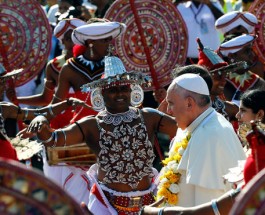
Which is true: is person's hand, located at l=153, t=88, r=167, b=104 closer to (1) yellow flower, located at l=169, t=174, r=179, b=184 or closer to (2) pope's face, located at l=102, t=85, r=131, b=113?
(2) pope's face, located at l=102, t=85, r=131, b=113

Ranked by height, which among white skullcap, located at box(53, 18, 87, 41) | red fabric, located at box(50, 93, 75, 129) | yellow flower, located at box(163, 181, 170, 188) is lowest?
red fabric, located at box(50, 93, 75, 129)

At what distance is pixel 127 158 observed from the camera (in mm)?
7207

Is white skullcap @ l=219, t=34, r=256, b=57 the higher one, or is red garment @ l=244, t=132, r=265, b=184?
red garment @ l=244, t=132, r=265, b=184

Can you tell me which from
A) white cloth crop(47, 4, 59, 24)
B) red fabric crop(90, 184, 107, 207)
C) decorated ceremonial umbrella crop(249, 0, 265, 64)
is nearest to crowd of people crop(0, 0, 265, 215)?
red fabric crop(90, 184, 107, 207)

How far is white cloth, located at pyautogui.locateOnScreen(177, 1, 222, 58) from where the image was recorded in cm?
1172

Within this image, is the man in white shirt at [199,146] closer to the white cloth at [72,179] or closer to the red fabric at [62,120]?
the white cloth at [72,179]

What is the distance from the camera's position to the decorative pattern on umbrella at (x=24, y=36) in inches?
402

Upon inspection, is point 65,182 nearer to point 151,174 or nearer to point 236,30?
point 151,174

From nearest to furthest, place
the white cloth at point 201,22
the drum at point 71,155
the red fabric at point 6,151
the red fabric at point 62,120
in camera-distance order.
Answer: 1. the red fabric at point 6,151
2. the drum at point 71,155
3. the red fabric at point 62,120
4. the white cloth at point 201,22

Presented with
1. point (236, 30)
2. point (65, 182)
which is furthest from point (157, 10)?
point (65, 182)

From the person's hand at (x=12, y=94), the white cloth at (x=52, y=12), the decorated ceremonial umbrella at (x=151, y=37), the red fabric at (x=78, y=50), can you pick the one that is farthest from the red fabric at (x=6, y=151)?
the white cloth at (x=52, y=12)

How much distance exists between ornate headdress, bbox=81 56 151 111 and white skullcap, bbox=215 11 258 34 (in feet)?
11.3

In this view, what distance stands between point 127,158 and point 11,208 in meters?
3.68

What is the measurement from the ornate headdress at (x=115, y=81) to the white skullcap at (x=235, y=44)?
2.66 m
